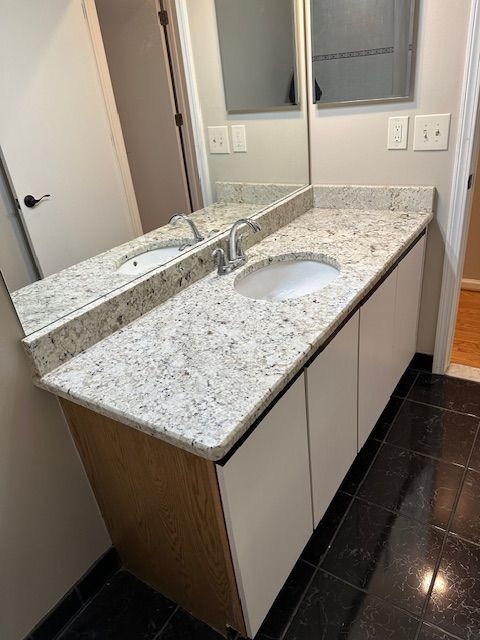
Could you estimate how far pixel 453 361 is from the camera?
2.33 meters

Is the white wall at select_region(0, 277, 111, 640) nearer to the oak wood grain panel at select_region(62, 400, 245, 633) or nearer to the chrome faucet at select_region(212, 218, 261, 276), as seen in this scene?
the oak wood grain panel at select_region(62, 400, 245, 633)

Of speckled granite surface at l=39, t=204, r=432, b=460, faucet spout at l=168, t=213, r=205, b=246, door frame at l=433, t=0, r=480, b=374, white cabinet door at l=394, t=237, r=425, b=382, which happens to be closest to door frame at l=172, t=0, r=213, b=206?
faucet spout at l=168, t=213, r=205, b=246

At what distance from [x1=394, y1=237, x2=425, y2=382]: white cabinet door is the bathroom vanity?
159 mm

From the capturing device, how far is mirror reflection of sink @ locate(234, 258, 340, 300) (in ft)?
5.34

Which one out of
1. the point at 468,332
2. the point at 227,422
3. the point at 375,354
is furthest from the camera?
the point at 468,332

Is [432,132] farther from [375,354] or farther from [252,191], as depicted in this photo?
[375,354]

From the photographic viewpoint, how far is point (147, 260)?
54.0 inches

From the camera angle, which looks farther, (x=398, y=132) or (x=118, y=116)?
(x=398, y=132)

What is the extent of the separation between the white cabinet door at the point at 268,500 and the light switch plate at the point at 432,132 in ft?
4.05

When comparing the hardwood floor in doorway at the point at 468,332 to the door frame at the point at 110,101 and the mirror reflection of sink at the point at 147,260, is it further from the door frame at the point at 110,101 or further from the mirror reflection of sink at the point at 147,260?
the door frame at the point at 110,101

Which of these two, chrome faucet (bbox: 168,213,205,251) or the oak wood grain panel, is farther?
chrome faucet (bbox: 168,213,205,251)

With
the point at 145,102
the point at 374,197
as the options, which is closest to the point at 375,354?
the point at 374,197

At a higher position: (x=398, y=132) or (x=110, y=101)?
(x=110, y=101)

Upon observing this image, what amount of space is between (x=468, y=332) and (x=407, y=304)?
3.01 ft
